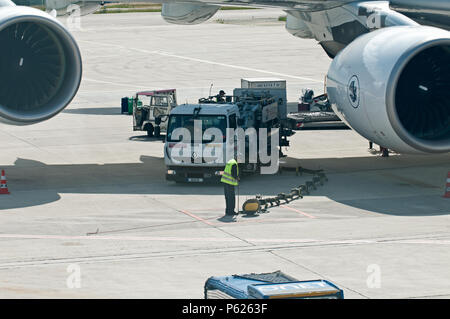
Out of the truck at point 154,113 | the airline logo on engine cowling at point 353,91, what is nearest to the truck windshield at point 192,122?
the airline logo on engine cowling at point 353,91

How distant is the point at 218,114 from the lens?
1016 inches

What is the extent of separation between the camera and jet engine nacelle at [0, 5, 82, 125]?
24.4m

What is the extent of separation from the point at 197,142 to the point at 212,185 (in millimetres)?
1181

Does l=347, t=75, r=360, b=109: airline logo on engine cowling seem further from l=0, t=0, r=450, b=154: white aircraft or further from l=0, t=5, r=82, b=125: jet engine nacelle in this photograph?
l=0, t=5, r=82, b=125: jet engine nacelle

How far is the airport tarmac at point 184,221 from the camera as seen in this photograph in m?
16.9

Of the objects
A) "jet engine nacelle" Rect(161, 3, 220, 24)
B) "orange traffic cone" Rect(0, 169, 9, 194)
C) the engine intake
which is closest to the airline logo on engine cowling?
the engine intake

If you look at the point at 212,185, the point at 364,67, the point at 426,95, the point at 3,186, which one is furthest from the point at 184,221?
the point at 426,95

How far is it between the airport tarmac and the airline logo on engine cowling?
224 centimetres

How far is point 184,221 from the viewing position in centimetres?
2145

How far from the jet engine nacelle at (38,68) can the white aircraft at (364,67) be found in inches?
1.0

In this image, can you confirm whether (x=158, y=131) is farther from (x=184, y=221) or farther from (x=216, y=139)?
(x=184, y=221)

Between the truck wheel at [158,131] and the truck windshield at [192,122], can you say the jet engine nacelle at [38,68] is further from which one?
the truck wheel at [158,131]

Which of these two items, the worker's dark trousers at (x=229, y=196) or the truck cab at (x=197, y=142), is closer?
the worker's dark trousers at (x=229, y=196)

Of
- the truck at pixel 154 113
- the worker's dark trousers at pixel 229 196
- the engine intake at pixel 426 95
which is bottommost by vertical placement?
the worker's dark trousers at pixel 229 196
